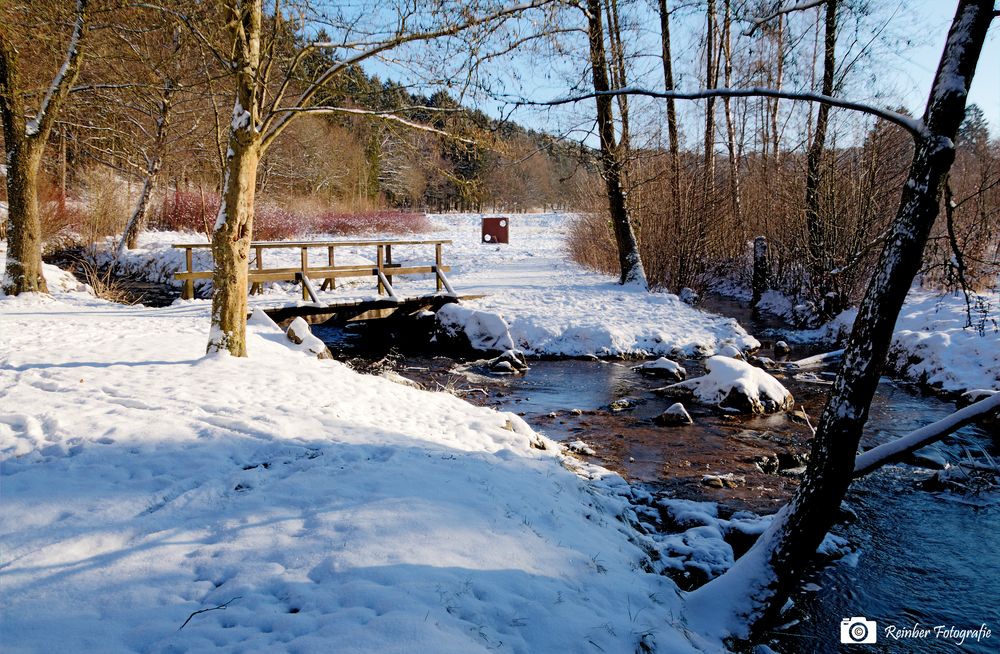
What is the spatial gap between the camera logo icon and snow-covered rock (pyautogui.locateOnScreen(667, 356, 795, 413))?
427 cm

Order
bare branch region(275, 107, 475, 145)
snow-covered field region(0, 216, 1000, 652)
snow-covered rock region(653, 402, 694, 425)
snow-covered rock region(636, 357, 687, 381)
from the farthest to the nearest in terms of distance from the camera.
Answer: snow-covered rock region(636, 357, 687, 381) → snow-covered rock region(653, 402, 694, 425) → bare branch region(275, 107, 475, 145) → snow-covered field region(0, 216, 1000, 652)

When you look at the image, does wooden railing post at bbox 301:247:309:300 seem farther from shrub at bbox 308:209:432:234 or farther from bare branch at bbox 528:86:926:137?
shrub at bbox 308:209:432:234

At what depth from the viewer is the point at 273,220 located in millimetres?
27594

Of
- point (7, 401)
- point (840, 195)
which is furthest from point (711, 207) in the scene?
point (7, 401)

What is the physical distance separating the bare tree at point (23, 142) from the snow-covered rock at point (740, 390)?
1116cm

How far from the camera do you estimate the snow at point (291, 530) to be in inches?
103

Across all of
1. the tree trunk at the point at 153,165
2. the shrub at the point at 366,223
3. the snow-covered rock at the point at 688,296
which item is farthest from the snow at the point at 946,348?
the shrub at the point at 366,223

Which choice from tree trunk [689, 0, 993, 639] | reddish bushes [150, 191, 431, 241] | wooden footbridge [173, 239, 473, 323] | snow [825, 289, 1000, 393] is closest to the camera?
tree trunk [689, 0, 993, 639]

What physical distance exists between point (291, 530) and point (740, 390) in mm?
6418

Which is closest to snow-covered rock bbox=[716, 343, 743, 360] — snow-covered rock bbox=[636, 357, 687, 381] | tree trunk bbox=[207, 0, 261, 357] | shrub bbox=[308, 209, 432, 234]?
snow-covered rock bbox=[636, 357, 687, 381]

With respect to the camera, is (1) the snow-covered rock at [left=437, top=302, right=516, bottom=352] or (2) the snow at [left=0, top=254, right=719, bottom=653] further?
(1) the snow-covered rock at [left=437, top=302, right=516, bottom=352]

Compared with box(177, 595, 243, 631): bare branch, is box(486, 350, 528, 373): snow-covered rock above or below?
below

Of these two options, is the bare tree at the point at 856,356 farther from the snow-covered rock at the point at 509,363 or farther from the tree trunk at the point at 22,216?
the tree trunk at the point at 22,216

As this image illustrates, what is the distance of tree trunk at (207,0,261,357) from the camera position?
601cm
